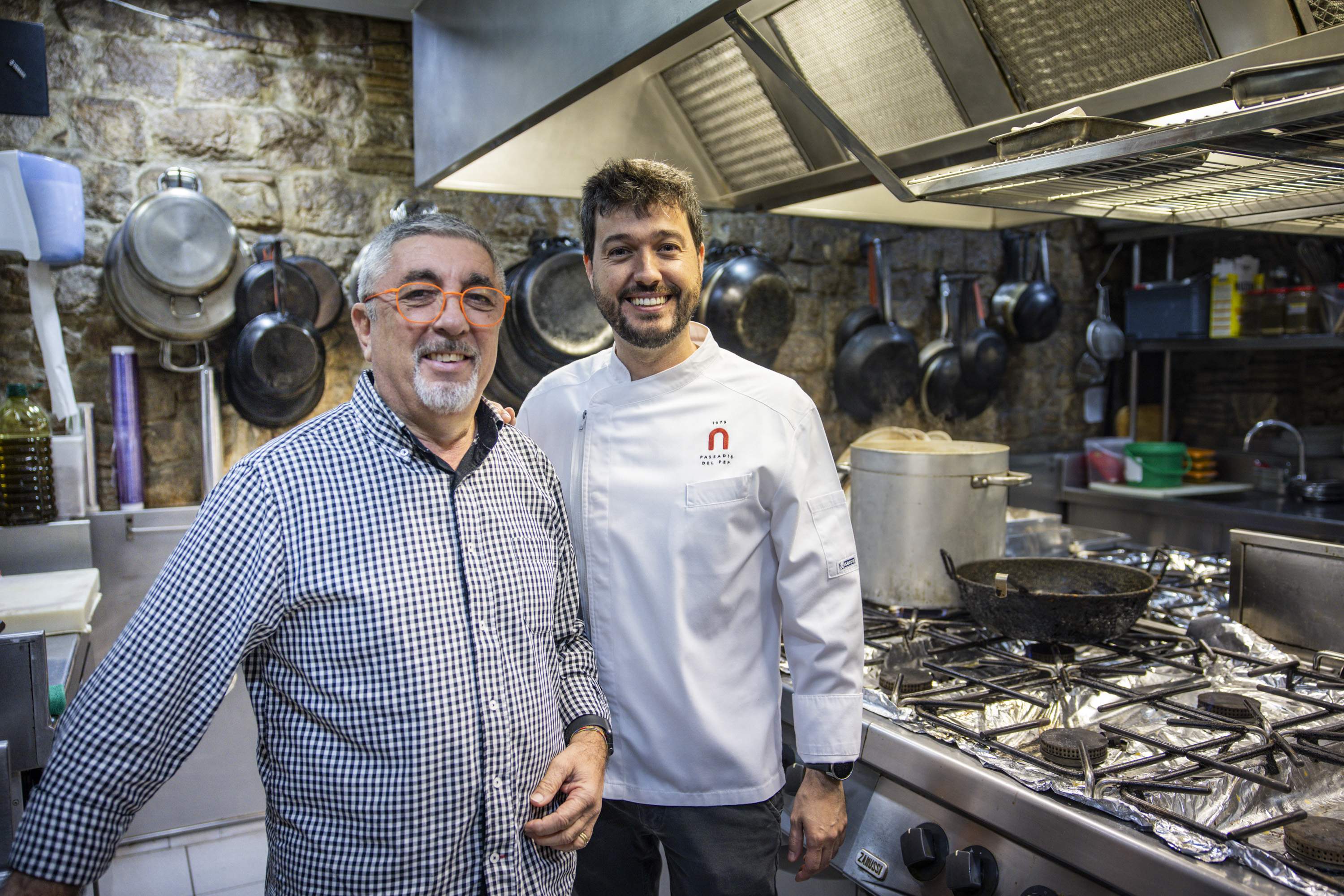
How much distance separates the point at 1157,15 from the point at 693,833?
1310mm

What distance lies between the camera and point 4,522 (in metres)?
2.15

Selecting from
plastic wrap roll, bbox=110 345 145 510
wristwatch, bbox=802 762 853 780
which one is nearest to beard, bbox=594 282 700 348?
wristwatch, bbox=802 762 853 780

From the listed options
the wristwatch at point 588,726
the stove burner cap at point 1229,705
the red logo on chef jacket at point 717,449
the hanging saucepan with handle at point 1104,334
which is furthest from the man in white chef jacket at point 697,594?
the hanging saucepan with handle at point 1104,334

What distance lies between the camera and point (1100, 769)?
1193mm

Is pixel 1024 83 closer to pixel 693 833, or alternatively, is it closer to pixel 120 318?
pixel 693 833

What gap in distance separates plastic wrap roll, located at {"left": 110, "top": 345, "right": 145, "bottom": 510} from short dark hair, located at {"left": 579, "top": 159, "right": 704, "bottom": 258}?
1697 mm

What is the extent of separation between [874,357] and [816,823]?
232 centimetres

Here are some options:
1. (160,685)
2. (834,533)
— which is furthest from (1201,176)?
(160,685)

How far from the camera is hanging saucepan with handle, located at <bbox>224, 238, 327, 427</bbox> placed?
248 cm

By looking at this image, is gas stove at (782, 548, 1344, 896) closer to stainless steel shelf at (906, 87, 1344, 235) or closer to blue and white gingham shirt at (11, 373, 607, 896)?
blue and white gingham shirt at (11, 373, 607, 896)

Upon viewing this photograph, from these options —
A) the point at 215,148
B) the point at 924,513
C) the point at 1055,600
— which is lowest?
the point at 1055,600

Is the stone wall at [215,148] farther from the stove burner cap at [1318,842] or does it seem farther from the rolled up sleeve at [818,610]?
the stove burner cap at [1318,842]

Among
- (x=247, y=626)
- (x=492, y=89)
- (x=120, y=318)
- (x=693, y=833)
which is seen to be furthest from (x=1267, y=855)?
(x=120, y=318)

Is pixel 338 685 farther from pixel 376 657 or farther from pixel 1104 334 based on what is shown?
pixel 1104 334
